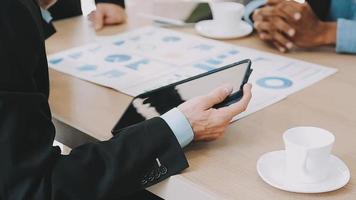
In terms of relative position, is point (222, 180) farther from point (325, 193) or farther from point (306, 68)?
point (306, 68)

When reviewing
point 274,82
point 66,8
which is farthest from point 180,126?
point 66,8

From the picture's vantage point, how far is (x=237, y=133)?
3.14ft

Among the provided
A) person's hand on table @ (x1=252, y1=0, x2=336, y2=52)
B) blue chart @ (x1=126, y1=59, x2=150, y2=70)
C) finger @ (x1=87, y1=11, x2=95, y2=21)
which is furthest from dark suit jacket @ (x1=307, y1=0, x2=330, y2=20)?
finger @ (x1=87, y1=11, x2=95, y2=21)

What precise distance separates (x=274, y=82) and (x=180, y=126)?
0.33 meters

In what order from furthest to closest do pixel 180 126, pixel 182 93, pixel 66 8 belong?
pixel 66 8 → pixel 182 93 → pixel 180 126

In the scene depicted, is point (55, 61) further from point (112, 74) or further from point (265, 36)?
point (265, 36)

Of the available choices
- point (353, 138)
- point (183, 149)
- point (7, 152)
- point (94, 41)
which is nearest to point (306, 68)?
point (353, 138)

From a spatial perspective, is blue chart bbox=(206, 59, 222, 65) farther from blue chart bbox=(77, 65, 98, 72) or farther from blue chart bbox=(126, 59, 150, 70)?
blue chart bbox=(77, 65, 98, 72)

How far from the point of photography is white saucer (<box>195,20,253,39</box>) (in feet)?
4.67

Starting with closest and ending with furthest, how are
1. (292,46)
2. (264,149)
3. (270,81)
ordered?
(264,149) → (270,81) → (292,46)

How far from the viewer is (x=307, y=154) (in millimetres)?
757

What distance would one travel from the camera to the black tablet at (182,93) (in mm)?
976

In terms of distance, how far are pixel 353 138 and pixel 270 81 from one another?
0.27 meters

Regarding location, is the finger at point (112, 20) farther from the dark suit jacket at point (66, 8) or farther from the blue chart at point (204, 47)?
the blue chart at point (204, 47)
